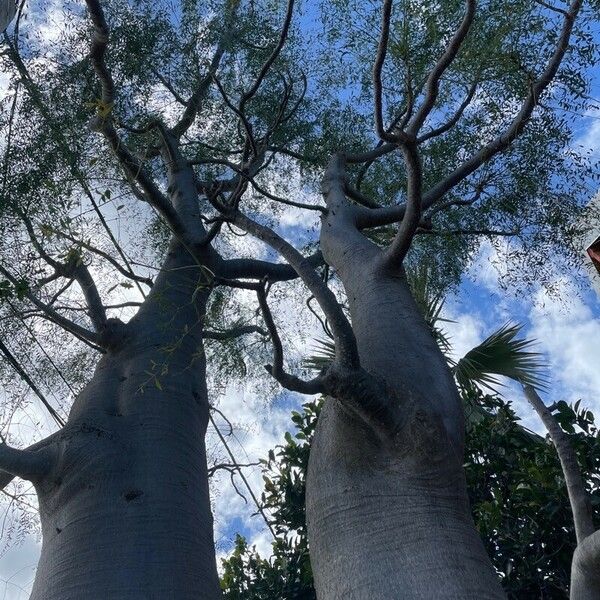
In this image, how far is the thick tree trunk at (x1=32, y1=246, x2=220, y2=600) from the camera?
2596mm

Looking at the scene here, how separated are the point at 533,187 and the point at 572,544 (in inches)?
97.0

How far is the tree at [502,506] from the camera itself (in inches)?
169

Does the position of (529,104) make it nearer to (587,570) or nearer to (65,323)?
(587,570)

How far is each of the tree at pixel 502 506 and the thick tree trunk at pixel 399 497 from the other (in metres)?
2.14

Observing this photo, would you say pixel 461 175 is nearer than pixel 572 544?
Yes

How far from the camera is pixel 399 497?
2.14m

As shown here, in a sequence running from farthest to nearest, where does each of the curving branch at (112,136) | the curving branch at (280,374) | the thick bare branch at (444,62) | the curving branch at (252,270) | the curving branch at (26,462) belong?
1. the curving branch at (252,270)
2. the curving branch at (112,136)
3. the curving branch at (26,462)
4. the thick bare branch at (444,62)
5. the curving branch at (280,374)

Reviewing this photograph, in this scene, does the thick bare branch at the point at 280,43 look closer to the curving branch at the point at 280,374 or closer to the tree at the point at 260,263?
the tree at the point at 260,263

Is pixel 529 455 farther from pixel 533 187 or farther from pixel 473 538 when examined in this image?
pixel 473 538

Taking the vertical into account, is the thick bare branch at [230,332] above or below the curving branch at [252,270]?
below

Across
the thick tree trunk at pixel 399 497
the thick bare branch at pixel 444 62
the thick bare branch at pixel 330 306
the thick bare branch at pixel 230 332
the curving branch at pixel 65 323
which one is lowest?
the thick tree trunk at pixel 399 497

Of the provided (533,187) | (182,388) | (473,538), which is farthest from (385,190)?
(473,538)

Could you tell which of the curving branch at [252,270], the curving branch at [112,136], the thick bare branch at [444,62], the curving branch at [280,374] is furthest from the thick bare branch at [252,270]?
the curving branch at [280,374]

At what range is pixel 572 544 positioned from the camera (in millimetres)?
4250
